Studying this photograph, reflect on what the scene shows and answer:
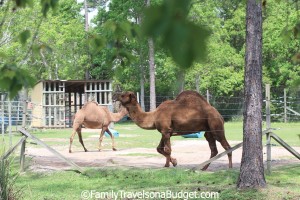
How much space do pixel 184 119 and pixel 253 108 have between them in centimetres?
263

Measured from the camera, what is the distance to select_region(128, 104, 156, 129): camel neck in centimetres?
1019

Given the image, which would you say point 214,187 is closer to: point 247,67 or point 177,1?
point 247,67

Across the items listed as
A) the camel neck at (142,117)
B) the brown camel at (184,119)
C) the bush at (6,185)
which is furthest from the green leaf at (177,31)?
the camel neck at (142,117)

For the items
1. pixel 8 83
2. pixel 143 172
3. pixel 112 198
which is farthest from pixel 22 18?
pixel 8 83

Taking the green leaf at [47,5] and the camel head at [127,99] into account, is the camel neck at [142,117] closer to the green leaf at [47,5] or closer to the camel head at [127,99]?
the camel head at [127,99]

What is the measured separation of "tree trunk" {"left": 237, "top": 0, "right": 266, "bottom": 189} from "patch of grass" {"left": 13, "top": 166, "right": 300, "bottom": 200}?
0.24 meters

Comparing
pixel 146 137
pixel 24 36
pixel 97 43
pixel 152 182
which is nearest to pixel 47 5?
pixel 24 36

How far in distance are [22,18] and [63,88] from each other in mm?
6737

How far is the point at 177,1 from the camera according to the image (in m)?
1.19

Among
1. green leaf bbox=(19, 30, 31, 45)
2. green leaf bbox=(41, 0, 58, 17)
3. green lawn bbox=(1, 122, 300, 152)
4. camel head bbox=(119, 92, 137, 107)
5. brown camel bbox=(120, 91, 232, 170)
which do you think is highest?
green leaf bbox=(41, 0, 58, 17)

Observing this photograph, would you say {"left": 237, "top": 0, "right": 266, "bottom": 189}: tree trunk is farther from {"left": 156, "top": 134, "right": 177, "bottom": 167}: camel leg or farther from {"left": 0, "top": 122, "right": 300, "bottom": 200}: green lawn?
{"left": 156, "top": 134, "right": 177, "bottom": 167}: camel leg

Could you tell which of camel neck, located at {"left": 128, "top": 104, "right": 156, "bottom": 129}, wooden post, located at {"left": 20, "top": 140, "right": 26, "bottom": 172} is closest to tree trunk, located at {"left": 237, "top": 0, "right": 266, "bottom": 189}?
camel neck, located at {"left": 128, "top": 104, "right": 156, "bottom": 129}

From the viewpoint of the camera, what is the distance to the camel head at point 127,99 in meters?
10.3

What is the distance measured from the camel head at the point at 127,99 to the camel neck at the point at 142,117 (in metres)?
0.10
